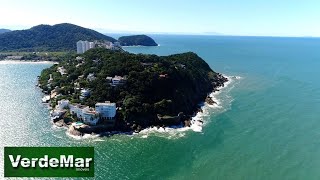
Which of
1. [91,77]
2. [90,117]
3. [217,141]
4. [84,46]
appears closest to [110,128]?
[90,117]

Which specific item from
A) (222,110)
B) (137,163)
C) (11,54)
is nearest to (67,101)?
(137,163)

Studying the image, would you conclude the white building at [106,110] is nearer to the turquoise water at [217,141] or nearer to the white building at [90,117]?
the white building at [90,117]

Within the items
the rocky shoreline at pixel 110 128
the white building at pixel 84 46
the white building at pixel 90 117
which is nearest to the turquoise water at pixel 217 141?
the rocky shoreline at pixel 110 128

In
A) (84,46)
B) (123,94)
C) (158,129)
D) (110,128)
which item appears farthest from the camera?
(84,46)

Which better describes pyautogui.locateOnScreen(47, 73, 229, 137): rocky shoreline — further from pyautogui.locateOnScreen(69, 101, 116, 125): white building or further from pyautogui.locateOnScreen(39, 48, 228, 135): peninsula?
pyautogui.locateOnScreen(69, 101, 116, 125): white building

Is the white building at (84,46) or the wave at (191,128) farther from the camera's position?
the white building at (84,46)

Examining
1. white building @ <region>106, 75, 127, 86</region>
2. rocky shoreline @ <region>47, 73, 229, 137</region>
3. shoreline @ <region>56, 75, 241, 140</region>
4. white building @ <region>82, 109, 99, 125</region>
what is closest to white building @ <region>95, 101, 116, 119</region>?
white building @ <region>82, 109, 99, 125</region>
